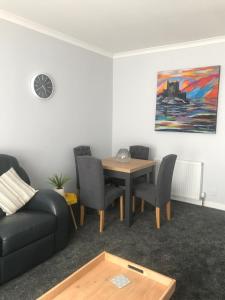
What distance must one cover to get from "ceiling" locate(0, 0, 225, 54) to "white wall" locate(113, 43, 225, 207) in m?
0.32

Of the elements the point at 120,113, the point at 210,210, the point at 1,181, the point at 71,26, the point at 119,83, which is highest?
the point at 71,26

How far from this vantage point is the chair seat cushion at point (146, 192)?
10.6 ft

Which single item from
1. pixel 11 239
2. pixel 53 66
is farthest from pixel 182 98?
Answer: pixel 11 239

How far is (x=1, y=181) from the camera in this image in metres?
2.62

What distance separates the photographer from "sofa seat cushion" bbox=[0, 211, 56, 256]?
6.91 ft

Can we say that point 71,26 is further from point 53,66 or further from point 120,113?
point 120,113

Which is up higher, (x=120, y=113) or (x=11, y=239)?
(x=120, y=113)

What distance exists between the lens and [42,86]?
Answer: 3.47 m

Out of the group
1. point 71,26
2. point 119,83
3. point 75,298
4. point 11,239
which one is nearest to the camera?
point 75,298

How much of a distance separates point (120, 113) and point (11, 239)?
10.4 feet

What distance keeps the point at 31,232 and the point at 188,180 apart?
265 centimetres

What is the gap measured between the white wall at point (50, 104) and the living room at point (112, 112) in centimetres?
1

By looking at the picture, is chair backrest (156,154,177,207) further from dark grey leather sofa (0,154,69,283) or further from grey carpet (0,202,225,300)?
dark grey leather sofa (0,154,69,283)

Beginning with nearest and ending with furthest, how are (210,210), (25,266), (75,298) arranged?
1. (75,298)
2. (25,266)
3. (210,210)
